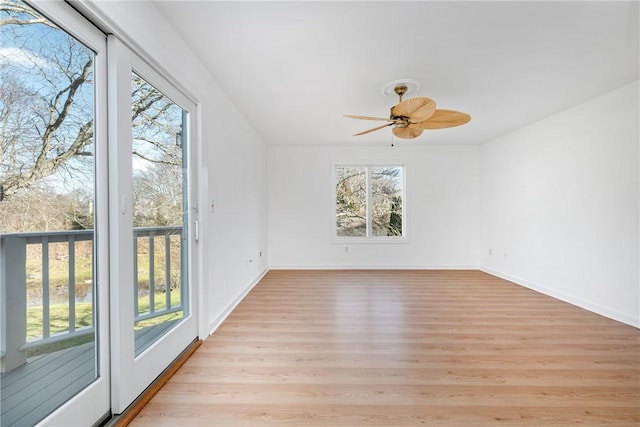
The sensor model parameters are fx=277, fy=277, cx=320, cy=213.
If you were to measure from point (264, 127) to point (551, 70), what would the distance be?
331 cm

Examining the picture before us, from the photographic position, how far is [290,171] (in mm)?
5344

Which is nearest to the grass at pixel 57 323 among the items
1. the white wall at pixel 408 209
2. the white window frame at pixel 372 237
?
the white wall at pixel 408 209

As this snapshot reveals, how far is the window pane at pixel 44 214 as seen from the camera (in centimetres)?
102

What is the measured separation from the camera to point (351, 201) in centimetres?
548

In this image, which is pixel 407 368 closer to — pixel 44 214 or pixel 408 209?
pixel 44 214

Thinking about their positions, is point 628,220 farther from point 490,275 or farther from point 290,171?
point 290,171

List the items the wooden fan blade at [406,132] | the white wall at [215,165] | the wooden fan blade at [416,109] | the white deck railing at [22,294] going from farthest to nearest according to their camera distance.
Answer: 1. the wooden fan blade at [406,132]
2. the wooden fan blade at [416,109]
3. the white wall at [215,165]
4. the white deck railing at [22,294]

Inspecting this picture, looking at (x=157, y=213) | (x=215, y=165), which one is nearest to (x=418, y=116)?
(x=215, y=165)

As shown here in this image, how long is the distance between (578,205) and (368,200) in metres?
3.04

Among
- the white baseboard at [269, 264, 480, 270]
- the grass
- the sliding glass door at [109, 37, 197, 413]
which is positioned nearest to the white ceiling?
the sliding glass door at [109, 37, 197, 413]

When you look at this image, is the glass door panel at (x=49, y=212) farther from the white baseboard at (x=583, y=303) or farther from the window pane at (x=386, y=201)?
the window pane at (x=386, y=201)

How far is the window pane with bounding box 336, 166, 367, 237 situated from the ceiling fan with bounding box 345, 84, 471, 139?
8.12 ft

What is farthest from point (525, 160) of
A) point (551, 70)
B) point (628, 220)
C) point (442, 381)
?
point (442, 381)

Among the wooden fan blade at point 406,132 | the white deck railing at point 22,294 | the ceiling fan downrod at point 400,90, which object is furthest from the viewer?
the wooden fan blade at point 406,132
